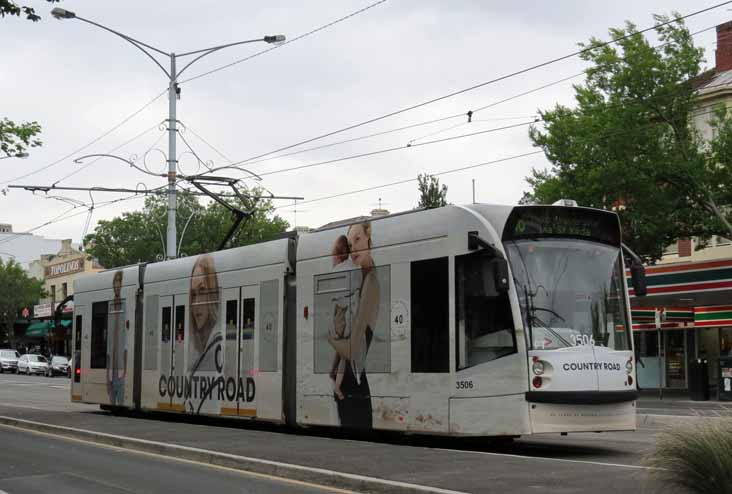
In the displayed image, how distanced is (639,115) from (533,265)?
18.6 m

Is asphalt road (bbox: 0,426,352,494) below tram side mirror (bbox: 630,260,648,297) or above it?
below

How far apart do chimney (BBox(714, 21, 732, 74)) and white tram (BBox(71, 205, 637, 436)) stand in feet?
85.4

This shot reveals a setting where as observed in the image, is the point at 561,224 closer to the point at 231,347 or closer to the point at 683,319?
Result: the point at 231,347

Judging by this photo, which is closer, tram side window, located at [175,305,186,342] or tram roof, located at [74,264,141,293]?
tram side window, located at [175,305,186,342]

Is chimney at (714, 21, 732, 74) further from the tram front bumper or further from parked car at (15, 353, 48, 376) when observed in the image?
parked car at (15, 353, 48, 376)

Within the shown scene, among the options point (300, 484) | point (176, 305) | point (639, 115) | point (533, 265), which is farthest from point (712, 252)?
point (300, 484)

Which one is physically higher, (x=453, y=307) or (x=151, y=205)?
(x=151, y=205)

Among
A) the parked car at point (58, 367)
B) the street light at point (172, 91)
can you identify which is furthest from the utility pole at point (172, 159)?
the parked car at point (58, 367)

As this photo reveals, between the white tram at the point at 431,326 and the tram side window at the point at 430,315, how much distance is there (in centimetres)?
2

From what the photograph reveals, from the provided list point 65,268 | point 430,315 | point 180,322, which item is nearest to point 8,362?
point 65,268

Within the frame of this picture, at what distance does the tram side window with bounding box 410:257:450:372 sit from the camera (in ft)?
45.7

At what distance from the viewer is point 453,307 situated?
1377 cm

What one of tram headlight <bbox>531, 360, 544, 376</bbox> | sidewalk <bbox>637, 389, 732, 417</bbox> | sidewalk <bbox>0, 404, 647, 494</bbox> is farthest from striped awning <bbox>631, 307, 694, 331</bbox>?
tram headlight <bbox>531, 360, 544, 376</bbox>

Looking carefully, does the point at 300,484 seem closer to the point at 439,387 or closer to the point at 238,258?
the point at 439,387
